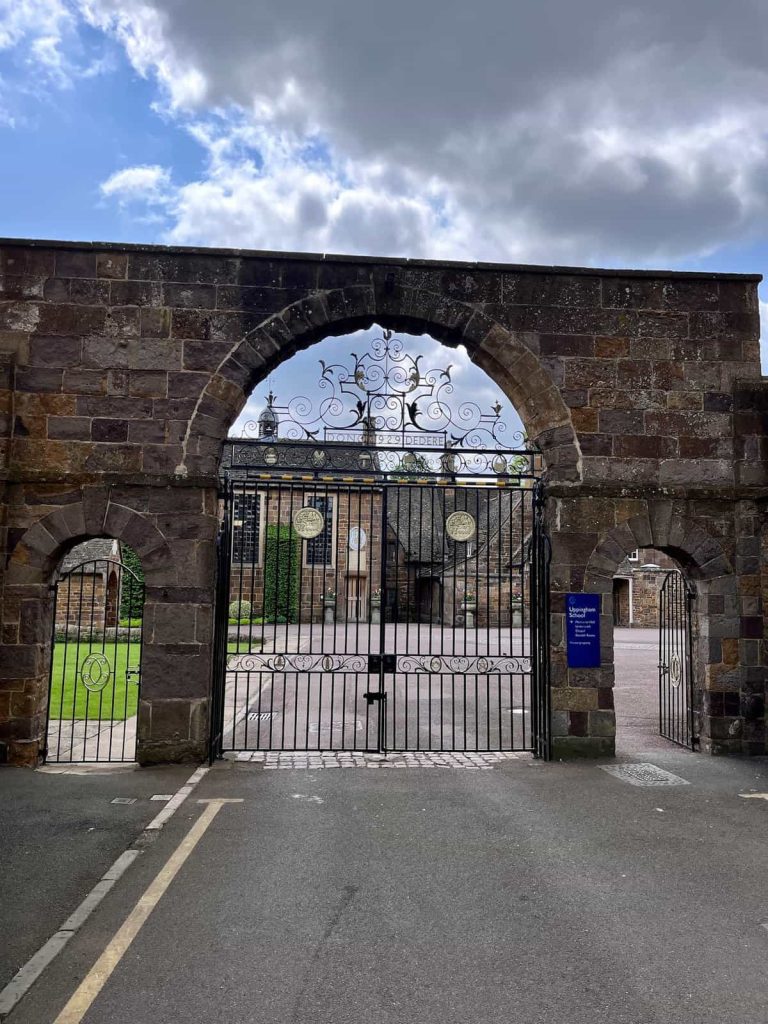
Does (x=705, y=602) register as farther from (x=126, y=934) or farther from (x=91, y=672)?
(x=91, y=672)

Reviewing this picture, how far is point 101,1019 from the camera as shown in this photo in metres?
3.23

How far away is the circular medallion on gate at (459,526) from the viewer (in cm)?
888

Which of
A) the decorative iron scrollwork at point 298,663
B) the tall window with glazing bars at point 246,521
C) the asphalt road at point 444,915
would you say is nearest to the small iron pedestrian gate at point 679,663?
the asphalt road at point 444,915

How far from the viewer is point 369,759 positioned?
8.39 meters

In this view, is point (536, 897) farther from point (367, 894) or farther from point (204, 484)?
point (204, 484)

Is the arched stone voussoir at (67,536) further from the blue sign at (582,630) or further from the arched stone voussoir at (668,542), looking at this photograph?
the arched stone voussoir at (668,542)

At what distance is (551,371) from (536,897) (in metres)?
5.97

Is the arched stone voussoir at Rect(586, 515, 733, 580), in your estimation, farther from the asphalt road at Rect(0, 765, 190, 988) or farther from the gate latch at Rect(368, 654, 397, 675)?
the asphalt road at Rect(0, 765, 190, 988)

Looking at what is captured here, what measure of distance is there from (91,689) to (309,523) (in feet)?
16.7

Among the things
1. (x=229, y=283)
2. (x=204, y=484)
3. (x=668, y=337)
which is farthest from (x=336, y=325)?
(x=668, y=337)

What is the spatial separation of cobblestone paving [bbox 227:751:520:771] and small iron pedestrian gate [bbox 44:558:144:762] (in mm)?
1585

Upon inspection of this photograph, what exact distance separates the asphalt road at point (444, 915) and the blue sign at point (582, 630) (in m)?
1.80

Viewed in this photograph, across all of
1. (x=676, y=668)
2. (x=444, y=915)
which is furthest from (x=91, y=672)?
(x=676, y=668)

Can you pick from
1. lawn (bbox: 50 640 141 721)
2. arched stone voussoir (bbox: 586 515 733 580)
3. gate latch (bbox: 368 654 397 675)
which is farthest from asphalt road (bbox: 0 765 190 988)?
arched stone voussoir (bbox: 586 515 733 580)
